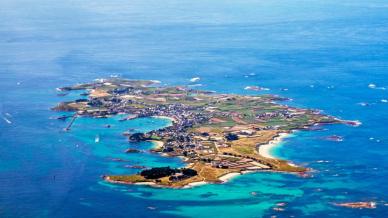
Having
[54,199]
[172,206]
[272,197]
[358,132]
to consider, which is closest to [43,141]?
[54,199]

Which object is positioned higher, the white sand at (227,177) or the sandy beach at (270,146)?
the sandy beach at (270,146)

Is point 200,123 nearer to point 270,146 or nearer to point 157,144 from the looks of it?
point 157,144

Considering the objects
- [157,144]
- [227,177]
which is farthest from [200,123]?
[227,177]

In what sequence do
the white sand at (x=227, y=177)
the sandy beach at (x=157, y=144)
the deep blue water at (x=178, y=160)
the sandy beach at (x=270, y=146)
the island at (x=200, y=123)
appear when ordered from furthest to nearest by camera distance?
1. the sandy beach at (x=157, y=144)
2. the sandy beach at (x=270, y=146)
3. the island at (x=200, y=123)
4. the white sand at (x=227, y=177)
5. the deep blue water at (x=178, y=160)

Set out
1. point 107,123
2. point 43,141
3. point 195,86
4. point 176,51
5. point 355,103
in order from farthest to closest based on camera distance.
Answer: point 176,51 → point 195,86 → point 355,103 → point 107,123 → point 43,141

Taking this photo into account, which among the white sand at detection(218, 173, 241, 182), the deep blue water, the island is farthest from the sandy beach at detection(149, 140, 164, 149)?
the white sand at detection(218, 173, 241, 182)

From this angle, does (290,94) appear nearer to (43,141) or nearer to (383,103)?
(383,103)

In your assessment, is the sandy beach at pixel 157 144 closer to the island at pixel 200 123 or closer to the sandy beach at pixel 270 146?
the island at pixel 200 123

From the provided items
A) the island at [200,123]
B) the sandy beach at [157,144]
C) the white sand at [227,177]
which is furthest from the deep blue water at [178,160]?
the island at [200,123]

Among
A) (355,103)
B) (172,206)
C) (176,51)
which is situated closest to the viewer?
(172,206)
